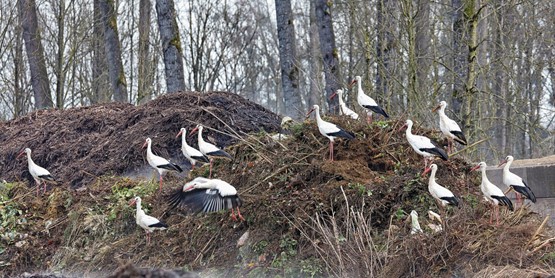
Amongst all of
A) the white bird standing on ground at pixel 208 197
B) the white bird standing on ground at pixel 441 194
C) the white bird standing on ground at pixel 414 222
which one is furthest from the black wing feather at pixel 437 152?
the white bird standing on ground at pixel 208 197

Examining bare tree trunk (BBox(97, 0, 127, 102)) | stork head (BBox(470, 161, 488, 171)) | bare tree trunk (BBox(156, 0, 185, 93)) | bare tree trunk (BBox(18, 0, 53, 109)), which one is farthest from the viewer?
bare tree trunk (BBox(18, 0, 53, 109))

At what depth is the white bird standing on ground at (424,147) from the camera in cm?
956

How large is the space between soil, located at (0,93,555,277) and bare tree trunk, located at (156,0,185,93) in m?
5.01

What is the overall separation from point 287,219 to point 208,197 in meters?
1.13

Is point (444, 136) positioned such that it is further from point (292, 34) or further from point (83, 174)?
point (292, 34)

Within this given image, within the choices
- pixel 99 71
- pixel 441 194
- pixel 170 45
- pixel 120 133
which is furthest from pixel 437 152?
pixel 99 71

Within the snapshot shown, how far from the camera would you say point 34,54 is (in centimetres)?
2552

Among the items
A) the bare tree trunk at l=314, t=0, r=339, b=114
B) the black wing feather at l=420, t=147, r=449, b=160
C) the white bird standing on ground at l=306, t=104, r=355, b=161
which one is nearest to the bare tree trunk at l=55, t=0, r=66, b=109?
the bare tree trunk at l=314, t=0, r=339, b=114

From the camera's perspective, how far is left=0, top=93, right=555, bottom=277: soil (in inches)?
320

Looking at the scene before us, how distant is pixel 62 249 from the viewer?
11.5 metres

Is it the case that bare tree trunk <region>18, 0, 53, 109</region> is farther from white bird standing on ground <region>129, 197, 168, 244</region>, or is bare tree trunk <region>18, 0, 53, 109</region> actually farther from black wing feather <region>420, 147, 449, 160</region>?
black wing feather <region>420, 147, 449, 160</region>

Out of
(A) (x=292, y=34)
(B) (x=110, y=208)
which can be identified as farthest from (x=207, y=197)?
(A) (x=292, y=34)

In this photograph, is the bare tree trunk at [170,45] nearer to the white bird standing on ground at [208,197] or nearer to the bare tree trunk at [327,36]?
the bare tree trunk at [327,36]

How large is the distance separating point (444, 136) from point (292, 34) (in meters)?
9.45
